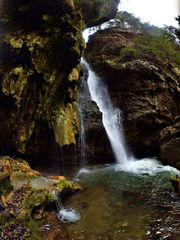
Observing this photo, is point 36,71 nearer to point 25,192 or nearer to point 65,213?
point 25,192

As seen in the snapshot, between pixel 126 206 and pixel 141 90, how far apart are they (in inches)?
474

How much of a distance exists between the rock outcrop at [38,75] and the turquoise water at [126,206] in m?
2.70

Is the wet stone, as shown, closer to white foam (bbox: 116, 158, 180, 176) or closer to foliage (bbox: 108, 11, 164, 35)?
white foam (bbox: 116, 158, 180, 176)

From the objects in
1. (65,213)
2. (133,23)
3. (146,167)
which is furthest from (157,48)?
(65,213)

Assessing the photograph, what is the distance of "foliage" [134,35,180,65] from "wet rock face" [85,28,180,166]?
0.37 m

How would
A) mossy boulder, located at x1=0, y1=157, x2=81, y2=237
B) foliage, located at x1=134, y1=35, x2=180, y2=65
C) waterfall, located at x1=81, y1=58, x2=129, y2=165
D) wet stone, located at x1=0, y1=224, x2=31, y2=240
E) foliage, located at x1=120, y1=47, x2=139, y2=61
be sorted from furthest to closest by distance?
foliage, located at x1=134, y1=35, x2=180, y2=65 < foliage, located at x1=120, y1=47, x2=139, y2=61 < waterfall, located at x1=81, y1=58, x2=129, y2=165 < mossy boulder, located at x1=0, y1=157, x2=81, y2=237 < wet stone, located at x1=0, y1=224, x2=31, y2=240

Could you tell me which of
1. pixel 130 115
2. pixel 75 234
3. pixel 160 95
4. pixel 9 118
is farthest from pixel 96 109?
pixel 75 234

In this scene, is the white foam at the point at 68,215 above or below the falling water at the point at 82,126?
below

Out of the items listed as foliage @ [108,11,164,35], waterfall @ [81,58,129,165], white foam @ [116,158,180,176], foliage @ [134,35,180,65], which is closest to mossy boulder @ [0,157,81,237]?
white foam @ [116,158,180,176]

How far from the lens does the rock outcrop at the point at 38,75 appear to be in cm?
1323

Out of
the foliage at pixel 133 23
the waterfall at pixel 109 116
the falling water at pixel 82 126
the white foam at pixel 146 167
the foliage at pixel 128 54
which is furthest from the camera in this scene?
the foliage at pixel 133 23

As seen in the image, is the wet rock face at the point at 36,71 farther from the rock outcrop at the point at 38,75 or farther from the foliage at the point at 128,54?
the foliage at the point at 128,54

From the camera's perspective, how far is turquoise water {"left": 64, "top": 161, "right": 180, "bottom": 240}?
352 inches

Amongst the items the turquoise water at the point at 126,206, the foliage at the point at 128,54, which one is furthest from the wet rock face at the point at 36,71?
the foliage at the point at 128,54
